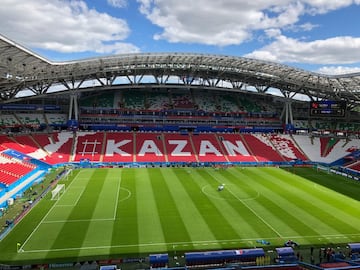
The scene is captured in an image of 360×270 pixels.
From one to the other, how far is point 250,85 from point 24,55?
159 ft

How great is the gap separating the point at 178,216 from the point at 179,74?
153 feet

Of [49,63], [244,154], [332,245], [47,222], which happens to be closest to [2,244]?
[47,222]

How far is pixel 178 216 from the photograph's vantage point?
115 ft

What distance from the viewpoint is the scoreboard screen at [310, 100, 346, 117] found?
65.8m

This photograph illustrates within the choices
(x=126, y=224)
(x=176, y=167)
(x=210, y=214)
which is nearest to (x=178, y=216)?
(x=210, y=214)

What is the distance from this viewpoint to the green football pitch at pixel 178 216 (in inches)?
1122

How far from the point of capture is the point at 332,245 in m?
29.3

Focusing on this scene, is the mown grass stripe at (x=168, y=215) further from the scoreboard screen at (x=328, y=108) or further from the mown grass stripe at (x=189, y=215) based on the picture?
the scoreboard screen at (x=328, y=108)

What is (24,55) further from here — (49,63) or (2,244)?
(2,244)

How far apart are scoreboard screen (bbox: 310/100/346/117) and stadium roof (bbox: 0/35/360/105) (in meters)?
2.65

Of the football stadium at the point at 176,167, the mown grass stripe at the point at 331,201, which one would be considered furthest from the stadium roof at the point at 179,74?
the mown grass stripe at the point at 331,201

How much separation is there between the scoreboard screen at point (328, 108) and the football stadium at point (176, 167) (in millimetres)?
368

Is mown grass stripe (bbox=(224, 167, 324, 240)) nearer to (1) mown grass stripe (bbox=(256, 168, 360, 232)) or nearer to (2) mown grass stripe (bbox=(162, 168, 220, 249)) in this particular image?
(1) mown grass stripe (bbox=(256, 168, 360, 232))

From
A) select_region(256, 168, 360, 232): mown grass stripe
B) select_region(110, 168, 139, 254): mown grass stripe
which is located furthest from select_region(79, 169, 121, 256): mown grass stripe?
select_region(256, 168, 360, 232): mown grass stripe
